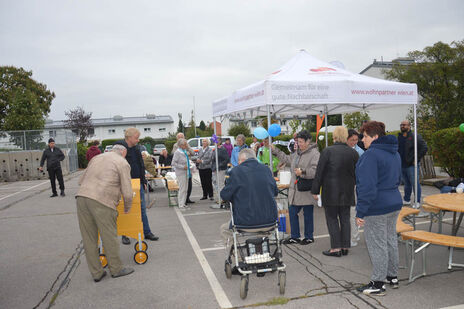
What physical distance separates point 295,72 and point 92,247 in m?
4.55

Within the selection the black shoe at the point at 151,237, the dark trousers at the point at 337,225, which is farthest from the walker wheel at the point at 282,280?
the black shoe at the point at 151,237

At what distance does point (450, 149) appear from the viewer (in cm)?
953

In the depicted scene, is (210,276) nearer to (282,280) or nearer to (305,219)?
(282,280)

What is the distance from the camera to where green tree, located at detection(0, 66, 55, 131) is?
73.6 feet

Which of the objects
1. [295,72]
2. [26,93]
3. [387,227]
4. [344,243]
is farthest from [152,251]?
[26,93]

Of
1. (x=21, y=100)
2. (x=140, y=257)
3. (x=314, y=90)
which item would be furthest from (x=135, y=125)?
(x=140, y=257)

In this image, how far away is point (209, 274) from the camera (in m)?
4.33

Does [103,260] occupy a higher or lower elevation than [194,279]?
higher

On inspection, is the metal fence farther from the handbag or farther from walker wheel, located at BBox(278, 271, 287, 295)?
walker wheel, located at BBox(278, 271, 287, 295)

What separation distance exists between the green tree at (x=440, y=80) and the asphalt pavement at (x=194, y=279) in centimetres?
1545

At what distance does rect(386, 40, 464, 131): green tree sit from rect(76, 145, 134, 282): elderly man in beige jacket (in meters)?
18.9

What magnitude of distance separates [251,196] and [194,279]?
139cm

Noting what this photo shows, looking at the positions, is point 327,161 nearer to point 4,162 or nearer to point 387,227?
point 387,227

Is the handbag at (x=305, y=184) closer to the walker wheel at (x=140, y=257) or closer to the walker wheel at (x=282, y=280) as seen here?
the walker wheel at (x=282, y=280)
